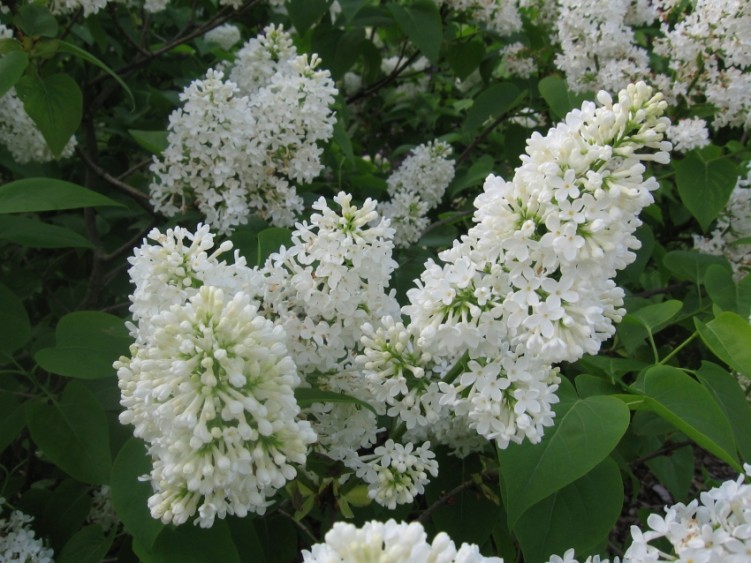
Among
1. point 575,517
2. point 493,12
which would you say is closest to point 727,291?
point 575,517

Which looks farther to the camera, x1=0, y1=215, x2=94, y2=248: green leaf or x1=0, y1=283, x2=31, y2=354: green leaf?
x1=0, y1=215, x2=94, y2=248: green leaf

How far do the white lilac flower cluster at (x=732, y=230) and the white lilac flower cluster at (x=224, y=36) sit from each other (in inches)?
124

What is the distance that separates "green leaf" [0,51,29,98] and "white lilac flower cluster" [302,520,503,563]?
1.85 m

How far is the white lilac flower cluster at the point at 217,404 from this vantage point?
4.32 ft

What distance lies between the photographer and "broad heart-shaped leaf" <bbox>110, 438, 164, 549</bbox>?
1597 mm

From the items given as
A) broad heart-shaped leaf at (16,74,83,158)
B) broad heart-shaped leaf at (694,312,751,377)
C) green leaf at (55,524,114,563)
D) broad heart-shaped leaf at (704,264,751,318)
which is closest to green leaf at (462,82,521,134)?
broad heart-shaped leaf at (704,264,751,318)

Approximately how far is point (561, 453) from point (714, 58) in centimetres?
232

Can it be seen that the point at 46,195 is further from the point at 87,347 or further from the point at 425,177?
the point at 425,177

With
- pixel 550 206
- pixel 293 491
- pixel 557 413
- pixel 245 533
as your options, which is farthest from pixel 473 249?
pixel 245 533

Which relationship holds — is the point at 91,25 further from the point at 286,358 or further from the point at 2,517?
Answer: the point at 286,358

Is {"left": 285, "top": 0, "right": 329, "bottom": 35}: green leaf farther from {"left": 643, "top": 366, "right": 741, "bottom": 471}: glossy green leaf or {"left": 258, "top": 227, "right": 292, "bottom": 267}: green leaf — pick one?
{"left": 643, "top": 366, "right": 741, "bottom": 471}: glossy green leaf

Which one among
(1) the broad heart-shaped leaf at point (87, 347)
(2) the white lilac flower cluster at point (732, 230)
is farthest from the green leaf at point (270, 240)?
(2) the white lilac flower cluster at point (732, 230)

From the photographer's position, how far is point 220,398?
4.35 ft

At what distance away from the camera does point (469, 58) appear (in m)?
4.21
